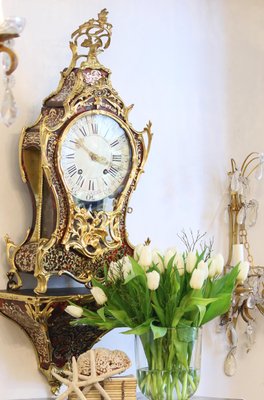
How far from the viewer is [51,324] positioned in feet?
5.82

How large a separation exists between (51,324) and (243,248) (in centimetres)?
84

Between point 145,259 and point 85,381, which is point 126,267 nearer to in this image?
point 145,259

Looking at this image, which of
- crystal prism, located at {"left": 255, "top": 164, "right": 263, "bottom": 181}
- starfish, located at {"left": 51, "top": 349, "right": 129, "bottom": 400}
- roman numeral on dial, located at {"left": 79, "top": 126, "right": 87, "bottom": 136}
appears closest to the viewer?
starfish, located at {"left": 51, "top": 349, "right": 129, "bottom": 400}

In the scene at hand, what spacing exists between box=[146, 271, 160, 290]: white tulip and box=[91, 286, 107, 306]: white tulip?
123 mm

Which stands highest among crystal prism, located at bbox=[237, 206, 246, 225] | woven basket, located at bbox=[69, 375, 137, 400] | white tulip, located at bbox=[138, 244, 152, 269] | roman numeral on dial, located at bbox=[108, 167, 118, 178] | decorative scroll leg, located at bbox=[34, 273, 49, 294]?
roman numeral on dial, located at bbox=[108, 167, 118, 178]

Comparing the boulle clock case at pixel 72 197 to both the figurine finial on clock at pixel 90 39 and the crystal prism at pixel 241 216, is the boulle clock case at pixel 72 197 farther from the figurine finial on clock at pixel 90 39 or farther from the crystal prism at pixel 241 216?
the crystal prism at pixel 241 216

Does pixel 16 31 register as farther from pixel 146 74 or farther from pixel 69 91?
pixel 146 74

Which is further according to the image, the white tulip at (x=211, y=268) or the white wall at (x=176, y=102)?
the white wall at (x=176, y=102)

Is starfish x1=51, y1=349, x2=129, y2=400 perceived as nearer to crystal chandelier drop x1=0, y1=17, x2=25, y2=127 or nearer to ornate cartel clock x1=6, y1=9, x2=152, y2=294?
ornate cartel clock x1=6, y1=9, x2=152, y2=294

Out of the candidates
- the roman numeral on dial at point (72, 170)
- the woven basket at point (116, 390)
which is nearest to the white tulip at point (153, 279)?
the woven basket at point (116, 390)

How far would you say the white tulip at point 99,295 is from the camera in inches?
67.5

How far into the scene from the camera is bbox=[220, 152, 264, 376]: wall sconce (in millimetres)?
2318

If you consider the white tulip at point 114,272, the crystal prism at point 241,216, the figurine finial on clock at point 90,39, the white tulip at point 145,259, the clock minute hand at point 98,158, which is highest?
the figurine finial on clock at point 90,39

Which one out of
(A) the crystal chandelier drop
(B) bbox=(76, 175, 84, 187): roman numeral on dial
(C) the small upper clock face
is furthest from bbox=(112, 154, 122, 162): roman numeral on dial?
(A) the crystal chandelier drop
